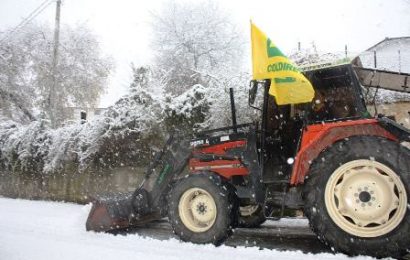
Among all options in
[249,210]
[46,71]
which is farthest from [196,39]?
[249,210]

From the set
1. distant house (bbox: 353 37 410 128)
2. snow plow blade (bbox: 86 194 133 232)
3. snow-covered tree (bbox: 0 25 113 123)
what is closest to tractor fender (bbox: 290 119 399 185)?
distant house (bbox: 353 37 410 128)

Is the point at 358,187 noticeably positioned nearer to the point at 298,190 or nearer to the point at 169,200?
the point at 298,190

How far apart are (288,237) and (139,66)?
689 cm

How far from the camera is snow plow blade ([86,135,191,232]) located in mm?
6301

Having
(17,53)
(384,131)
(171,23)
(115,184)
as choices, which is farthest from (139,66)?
(17,53)

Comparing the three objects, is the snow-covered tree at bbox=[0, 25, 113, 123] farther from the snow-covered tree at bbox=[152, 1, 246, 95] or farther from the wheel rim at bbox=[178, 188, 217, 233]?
the wheel rim at bbox=[178, 188, 217, 233]

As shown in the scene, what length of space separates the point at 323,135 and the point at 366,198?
0.88 metres

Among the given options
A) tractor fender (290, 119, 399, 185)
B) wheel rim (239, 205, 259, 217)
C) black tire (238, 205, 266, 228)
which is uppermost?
tractor fender (290, 119, 399, 185)

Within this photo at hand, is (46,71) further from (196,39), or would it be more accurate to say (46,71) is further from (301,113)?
(301,113)

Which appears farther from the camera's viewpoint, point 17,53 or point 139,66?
point 17,53

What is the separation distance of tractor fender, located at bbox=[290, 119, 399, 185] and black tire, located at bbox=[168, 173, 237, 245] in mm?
956

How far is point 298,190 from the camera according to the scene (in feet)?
16.8

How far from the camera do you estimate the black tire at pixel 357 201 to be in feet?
13.4

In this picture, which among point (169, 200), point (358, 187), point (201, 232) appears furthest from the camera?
point (169, 200)
